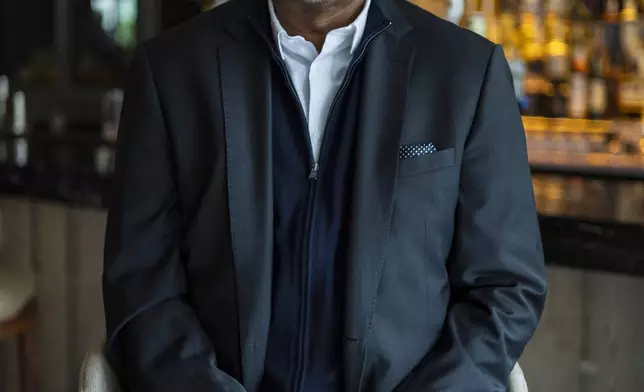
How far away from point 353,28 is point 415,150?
0.18 m

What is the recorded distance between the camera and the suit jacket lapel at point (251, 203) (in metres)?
Result: 1.05

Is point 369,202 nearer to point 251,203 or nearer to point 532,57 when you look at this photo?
point 251,203

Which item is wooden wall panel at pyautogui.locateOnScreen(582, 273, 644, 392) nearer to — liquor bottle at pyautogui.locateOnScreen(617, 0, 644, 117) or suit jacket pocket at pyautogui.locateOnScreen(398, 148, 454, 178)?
suit jacket pocket at pyautogui.locateOnScreen(398, 148, 454, 178)

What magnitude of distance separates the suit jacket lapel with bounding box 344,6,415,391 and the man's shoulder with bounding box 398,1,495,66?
0.21ft

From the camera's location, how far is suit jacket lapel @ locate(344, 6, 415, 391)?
→ 3.38 ft

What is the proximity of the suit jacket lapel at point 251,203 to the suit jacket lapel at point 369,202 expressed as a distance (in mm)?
105

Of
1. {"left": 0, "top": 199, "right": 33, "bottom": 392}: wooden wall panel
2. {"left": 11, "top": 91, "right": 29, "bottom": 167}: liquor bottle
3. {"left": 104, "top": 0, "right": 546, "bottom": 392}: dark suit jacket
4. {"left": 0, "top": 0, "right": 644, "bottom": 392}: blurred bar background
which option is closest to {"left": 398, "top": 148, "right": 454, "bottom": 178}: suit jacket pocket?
{"left": 104, "top": 0, "right": 546, "bottom": 392}: dark suit jacket

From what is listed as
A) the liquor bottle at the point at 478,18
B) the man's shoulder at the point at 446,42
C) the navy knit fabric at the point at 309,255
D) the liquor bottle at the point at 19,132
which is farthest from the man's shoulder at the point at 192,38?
the liquor bottle at the point at 478,18

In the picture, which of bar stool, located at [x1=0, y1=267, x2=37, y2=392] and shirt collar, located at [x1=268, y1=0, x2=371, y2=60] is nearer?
shirt collar, located at [x1=268, y1=0, x2=371, y2=60]

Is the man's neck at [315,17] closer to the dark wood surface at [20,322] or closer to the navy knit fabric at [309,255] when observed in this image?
the navy knit fabric at [309,255]

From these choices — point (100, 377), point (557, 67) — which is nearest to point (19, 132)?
point (557, 67)

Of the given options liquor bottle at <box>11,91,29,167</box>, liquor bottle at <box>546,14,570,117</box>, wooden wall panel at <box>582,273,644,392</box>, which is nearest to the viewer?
wooden wall panel at <box>582,273,644,392</box>

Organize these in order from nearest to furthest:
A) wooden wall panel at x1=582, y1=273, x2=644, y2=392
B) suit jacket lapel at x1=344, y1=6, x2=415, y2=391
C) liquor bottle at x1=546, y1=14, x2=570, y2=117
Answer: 1. suit jacket lapel at x1=344, y1=6, x2=415, y2=391
2. wooden wall panel at x1=582, y1=273, x2=644, y2=392
3. liquor bottle at x1=546, y1=14, x2=570, y2=117

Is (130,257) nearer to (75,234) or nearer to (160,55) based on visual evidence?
(160,55)
